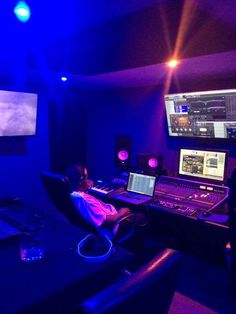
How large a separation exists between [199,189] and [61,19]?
2.07 meters

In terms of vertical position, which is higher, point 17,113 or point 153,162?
point 17,113

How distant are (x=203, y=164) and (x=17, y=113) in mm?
2541

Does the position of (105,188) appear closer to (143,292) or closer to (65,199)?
(65,199)

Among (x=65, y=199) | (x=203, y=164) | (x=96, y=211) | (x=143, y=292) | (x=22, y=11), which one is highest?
(x=22, y=11)

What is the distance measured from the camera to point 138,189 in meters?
3.14

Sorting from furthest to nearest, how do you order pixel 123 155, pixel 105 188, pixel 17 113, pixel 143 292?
pixel 123 155, pixel 17 113, pixel 105 188, pixel 143 292

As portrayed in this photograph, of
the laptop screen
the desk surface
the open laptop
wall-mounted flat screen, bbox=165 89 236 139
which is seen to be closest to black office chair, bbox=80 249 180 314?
the desk surface

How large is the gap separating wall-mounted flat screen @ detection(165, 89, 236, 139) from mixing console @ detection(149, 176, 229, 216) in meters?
0.64

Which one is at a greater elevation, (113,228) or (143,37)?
(143,37)

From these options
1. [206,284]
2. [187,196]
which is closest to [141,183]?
[187,196]

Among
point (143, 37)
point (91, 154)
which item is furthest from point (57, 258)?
point (91, 154)

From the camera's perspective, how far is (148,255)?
3.02 meters

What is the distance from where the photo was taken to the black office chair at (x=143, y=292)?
654 millimetres

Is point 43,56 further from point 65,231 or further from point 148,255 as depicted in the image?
point 148,255
